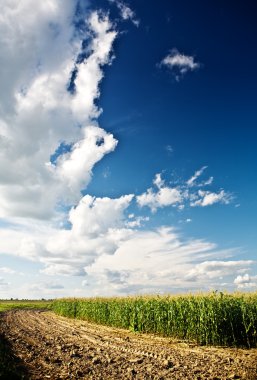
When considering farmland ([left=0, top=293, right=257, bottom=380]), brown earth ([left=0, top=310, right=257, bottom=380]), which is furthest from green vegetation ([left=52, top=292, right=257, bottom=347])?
brown earth ([left=0, top=310, right=257, bottom=380])

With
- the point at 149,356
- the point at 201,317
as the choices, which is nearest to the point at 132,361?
the point at 149,356

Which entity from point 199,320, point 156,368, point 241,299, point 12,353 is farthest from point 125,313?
point 156,368

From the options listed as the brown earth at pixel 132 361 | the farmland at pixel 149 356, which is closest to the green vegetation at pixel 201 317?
the farmland at pixel 149 356

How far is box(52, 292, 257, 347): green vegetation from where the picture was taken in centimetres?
2002

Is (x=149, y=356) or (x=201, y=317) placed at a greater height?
(x=201, y=317)

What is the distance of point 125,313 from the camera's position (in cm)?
3067

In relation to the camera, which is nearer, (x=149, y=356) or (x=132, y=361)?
(x=132, y=361)

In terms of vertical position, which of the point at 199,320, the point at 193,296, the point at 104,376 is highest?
Answer: the point at 193,296

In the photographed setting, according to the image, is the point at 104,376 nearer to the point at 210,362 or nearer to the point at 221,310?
the point at 210,362

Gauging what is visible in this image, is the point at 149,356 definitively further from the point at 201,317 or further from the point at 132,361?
the point at 201,317

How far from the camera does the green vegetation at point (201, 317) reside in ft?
65.7

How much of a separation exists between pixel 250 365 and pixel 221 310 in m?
7.23

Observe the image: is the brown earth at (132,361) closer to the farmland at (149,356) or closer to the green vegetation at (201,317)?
the farmland at (149,356)

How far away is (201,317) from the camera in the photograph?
A: 21.0 m
